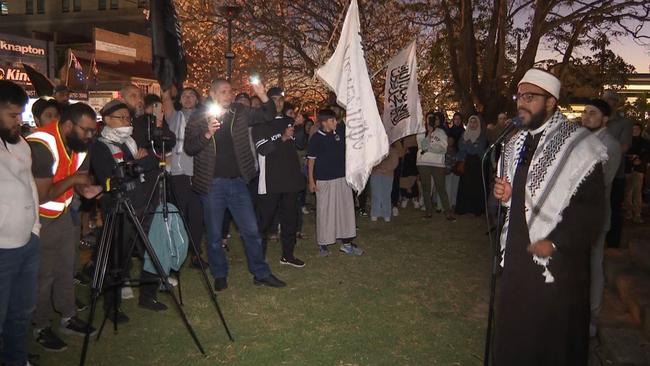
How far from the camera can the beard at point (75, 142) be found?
463 centimetres

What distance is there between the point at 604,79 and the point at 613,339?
1700 centimetres

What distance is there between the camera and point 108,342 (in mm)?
4883

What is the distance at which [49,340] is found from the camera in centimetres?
466

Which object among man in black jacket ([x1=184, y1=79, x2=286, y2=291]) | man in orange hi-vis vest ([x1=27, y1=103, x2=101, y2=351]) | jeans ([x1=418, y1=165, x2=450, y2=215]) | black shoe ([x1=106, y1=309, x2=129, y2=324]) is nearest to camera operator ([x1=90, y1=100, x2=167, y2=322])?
black shoe ([x1=106, y1=309, x2=129, y2=324])

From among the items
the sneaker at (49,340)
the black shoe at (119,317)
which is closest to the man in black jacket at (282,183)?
the black shoe at (119,317)

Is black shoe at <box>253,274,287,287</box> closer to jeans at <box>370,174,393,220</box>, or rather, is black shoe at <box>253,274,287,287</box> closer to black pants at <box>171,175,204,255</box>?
black pants at <box>171,175,204,255</box>

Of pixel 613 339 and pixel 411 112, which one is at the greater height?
pixel 411 112

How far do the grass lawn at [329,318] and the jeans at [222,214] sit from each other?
41 cm

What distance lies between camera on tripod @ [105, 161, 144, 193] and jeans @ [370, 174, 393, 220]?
668 centimetres

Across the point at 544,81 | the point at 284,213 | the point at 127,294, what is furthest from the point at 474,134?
the point at 544,81

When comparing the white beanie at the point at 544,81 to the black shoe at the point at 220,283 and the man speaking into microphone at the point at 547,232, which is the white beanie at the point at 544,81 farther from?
the black shoe at the point at 220,283

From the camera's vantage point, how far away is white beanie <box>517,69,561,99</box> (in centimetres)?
344

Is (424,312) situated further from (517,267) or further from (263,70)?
(263,70)

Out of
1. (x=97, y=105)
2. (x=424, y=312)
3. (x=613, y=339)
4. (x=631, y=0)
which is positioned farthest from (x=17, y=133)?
(x=97, y=105)
